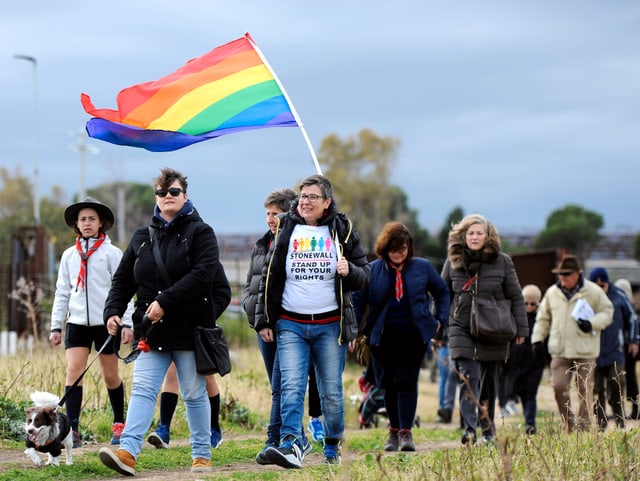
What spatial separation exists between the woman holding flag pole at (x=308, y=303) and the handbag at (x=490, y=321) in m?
2.47

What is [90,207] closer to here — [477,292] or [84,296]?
[84,296]

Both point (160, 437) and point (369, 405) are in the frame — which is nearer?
point (160, 437)

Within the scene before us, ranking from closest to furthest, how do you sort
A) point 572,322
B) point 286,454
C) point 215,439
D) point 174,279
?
point 174,279, point 286,454, point 215,439, point 572,322

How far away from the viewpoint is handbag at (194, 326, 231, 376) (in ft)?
25.0

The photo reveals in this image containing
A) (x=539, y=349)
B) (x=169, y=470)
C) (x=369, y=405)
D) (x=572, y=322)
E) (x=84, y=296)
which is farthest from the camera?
(x=369, y=405)

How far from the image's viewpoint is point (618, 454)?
294 inches

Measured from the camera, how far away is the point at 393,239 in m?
10.2

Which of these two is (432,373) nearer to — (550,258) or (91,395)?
(550,258)

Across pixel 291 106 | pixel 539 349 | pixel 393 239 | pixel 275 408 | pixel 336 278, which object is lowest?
pixel 275 408

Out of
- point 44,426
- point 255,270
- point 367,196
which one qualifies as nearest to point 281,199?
point 255,270

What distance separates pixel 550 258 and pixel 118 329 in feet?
61.8

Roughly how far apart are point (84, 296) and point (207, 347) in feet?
7.00

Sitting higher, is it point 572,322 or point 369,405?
point 572,322

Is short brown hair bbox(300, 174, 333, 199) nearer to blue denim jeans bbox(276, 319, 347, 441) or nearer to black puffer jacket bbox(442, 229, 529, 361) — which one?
blue denim jeans bbox(276, 319, 347, 441)
